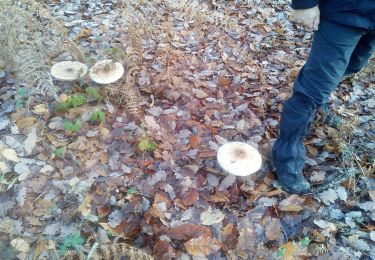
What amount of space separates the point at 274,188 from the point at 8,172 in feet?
8.95

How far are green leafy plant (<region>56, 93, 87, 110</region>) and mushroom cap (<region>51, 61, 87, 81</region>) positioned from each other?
0.23 meters

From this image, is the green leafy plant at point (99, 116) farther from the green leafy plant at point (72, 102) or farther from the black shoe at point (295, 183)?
the black shoe at point (295, 183)

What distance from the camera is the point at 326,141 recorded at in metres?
4.02

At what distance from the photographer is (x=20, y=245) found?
2.84 m

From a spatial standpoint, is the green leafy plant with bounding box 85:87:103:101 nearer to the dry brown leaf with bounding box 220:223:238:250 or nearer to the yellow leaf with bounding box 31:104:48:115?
the yellow leaf with bounding box 31:104:48:115

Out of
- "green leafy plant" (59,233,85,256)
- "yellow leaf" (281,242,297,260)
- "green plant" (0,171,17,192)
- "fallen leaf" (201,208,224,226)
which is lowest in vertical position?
"yellow leaf" (281,242,297,260)

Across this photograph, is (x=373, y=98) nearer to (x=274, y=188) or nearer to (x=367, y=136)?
(x=367, y=136)

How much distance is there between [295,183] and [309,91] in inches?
39.5

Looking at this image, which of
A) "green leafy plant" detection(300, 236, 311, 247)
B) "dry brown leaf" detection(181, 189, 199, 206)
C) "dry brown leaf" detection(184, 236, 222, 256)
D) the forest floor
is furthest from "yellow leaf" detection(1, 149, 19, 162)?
"green leafy plant" detection(300, 236, 311, 247)

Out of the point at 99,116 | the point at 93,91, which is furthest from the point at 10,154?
the point at 93,91

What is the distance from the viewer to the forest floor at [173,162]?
9.96 feet

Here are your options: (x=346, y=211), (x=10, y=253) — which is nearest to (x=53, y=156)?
(x=10, y=253)

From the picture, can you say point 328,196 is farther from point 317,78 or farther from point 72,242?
point 72,242

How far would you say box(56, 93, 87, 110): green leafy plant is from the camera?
3.98 meters
